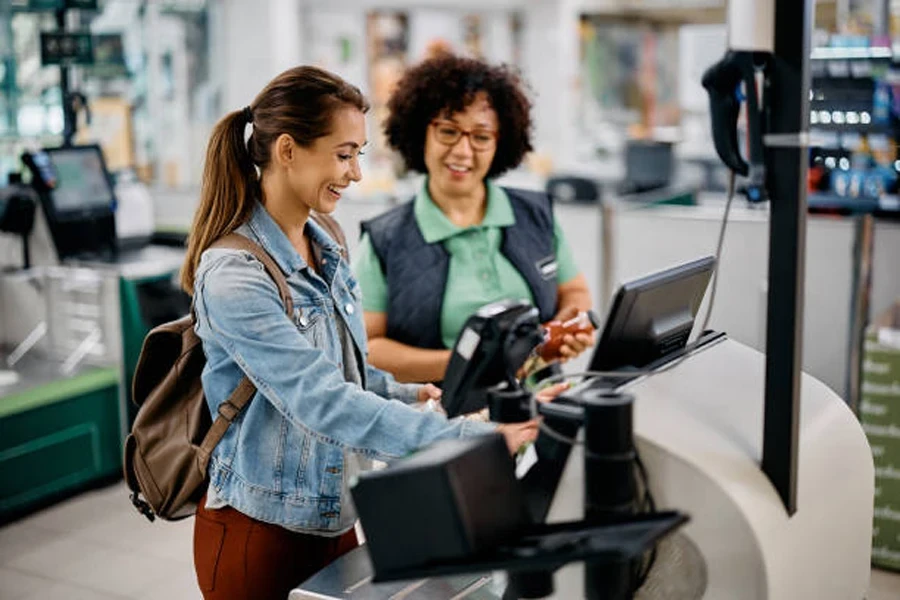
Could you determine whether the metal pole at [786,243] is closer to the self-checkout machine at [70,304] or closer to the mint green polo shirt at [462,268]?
the mint green polo shirt at [462,268]

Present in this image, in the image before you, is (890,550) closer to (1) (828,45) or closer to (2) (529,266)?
(2) (529,266)

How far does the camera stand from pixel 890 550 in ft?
13.4

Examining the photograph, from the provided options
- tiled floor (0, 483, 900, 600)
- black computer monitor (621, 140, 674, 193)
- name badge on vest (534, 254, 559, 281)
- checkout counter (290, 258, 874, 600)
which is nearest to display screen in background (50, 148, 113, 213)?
tiled floor (0, 483, 900, 600)

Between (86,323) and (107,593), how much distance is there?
1.57 metres

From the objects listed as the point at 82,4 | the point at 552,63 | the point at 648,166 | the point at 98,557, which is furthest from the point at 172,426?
the point at 552,63

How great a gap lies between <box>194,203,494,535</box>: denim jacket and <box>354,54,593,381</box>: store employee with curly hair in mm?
590

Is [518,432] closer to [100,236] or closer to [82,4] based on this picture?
[100,236]

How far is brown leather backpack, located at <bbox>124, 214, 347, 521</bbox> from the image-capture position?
2105 millimetres

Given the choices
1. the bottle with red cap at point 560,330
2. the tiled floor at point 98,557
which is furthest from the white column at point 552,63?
the bottle with red cap at point 560,330

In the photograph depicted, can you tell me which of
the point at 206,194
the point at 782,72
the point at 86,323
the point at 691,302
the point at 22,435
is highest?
the point at 782,72

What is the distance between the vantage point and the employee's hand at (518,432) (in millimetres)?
1664

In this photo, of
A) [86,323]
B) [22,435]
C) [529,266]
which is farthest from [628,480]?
[86,323]

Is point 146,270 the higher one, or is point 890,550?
point 146,270

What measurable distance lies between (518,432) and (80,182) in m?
4.12
